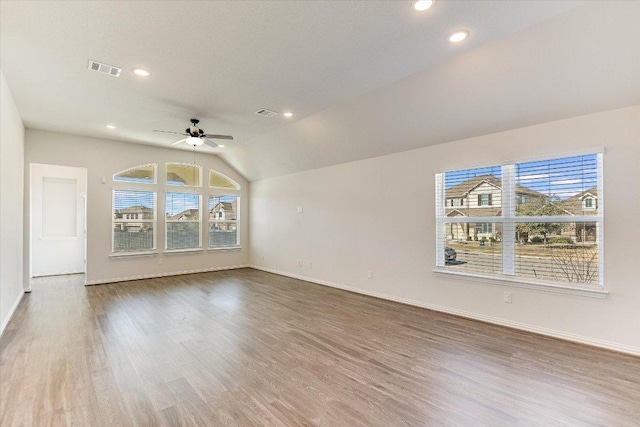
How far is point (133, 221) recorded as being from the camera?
689cm

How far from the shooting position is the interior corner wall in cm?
584

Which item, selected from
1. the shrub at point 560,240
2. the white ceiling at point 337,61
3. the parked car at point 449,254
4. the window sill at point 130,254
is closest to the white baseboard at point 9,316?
the window sill at point 130,254

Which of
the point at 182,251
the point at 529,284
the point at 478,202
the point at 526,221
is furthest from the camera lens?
the point at 182,251

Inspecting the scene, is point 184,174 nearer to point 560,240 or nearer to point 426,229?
point 426,229

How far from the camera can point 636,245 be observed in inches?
121

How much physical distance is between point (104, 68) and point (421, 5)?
10.7ft

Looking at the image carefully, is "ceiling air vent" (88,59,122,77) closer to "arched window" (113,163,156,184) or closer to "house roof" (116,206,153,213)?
"arched window" (113,163,156,184)

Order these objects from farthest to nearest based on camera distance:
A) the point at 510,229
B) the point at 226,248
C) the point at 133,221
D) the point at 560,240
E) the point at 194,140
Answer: the point at 226,248, the point at 133,221, the point at 194,140, the point at 510,229, the point at 560,240

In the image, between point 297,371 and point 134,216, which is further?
point 134,216

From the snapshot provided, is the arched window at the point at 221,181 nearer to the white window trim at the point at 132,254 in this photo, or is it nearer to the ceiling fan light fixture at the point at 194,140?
the white window trim at the point at 132,254

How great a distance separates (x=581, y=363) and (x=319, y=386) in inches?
99.1

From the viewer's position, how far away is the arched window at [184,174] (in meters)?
7.41

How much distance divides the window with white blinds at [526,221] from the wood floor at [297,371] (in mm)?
806

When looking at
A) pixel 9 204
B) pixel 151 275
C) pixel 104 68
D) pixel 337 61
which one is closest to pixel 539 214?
pixel 337 61
